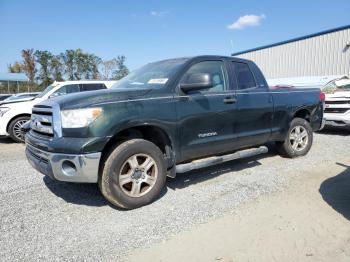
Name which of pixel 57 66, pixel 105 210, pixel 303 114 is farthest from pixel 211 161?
pixel 57 66

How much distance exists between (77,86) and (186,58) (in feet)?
22.0

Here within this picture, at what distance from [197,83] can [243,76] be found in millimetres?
1401

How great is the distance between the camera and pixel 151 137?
4297 mm

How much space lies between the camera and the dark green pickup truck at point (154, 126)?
3.55 meters

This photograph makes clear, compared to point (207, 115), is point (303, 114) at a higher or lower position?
lower

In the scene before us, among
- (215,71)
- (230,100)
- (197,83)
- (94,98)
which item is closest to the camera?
(94,98)

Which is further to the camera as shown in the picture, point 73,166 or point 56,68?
→ point 56,68

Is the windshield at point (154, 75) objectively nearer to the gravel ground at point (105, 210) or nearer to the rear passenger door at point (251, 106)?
the rear passenger door at point (251, 106)

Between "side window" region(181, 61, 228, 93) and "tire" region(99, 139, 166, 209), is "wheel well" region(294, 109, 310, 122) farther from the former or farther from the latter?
"tire" region(99, 139, 166, 209)

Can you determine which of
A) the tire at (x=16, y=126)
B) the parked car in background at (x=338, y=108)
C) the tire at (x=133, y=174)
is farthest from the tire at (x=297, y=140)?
the tire at (x=16, y=126)

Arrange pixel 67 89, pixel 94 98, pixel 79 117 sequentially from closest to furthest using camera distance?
pixel 79 117 → pixel 94 98 → pixel 67 89

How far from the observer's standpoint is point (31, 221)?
3.67 m

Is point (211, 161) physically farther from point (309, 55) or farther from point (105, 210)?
point (309, 55)

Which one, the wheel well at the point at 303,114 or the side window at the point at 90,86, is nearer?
the wheel well at the point at 303,114
